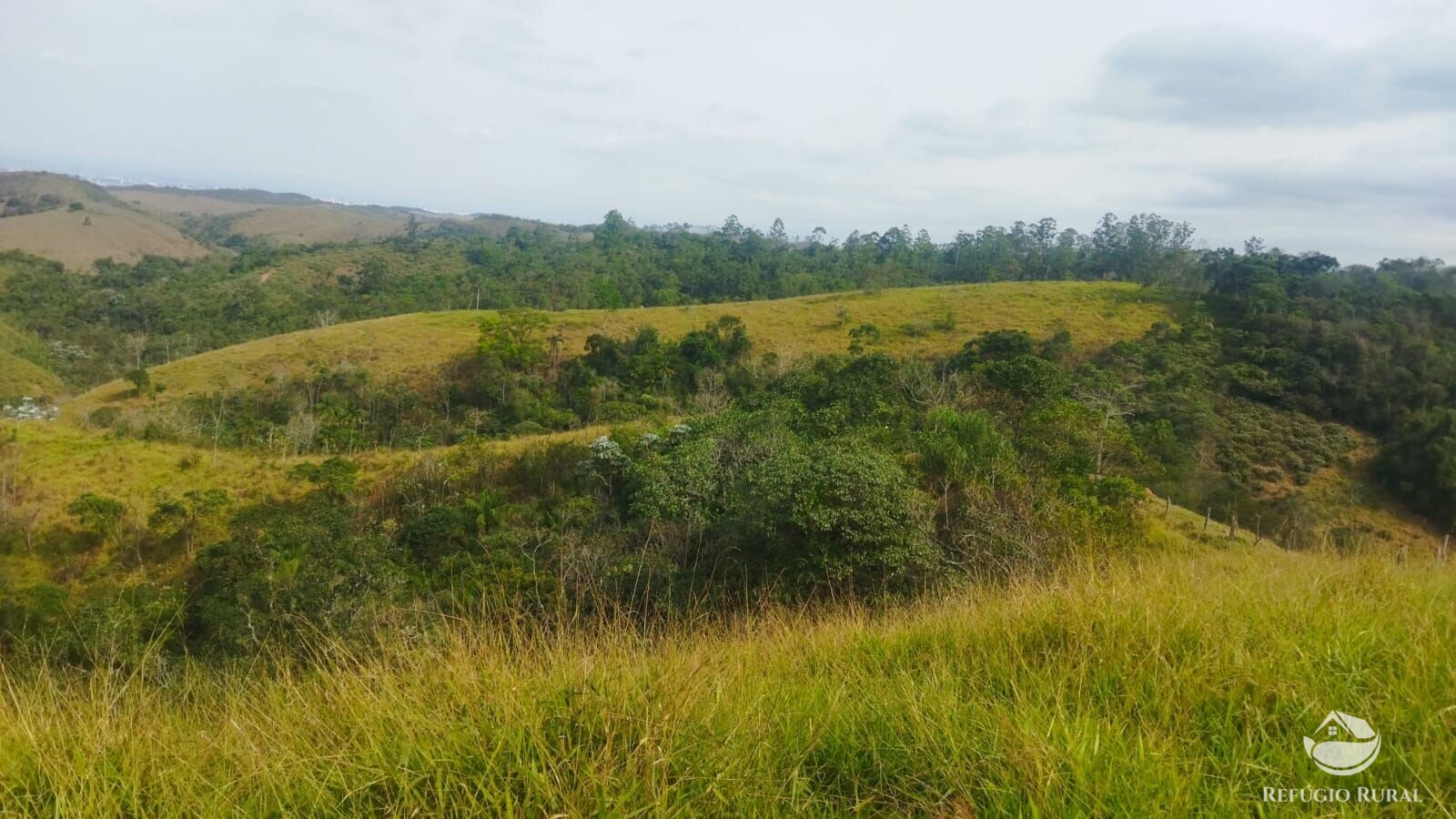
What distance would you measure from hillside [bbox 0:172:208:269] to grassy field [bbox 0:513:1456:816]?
125373 millimetres

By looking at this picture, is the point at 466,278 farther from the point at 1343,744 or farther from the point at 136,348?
the point at 1343,744

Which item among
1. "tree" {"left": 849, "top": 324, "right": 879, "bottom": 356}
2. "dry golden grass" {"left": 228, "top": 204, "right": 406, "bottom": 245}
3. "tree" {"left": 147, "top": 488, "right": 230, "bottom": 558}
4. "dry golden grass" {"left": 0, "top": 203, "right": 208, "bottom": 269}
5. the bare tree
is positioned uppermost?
"dry golden grass" {"left": 228, "top": 204, "right": 406, "bottom": 245}

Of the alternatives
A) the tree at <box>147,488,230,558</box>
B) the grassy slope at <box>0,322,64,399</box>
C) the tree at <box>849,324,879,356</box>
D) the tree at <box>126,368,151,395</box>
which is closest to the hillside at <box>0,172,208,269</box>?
the grassy slope at <box>0,322,64,399</box>

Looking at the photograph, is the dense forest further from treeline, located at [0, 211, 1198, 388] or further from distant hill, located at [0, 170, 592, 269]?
distant hill, located at [0, 170, 592, 269]

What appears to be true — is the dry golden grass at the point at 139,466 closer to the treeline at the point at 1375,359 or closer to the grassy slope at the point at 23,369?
the grassy slope at the point at 23,369

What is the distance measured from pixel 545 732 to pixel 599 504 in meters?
17.6

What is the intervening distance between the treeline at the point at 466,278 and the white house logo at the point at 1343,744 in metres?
53.7

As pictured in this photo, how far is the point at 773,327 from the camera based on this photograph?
47.7 metres

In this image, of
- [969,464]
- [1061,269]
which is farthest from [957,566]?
[1061,269]

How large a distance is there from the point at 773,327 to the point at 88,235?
399ft

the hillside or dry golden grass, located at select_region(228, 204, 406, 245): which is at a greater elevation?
dry golden grass, located at select_region(228, 204, 406, 245)

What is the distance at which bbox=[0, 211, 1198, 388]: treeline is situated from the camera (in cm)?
5794

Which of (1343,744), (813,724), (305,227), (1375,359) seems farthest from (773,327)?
(305,227)

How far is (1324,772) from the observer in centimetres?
190
